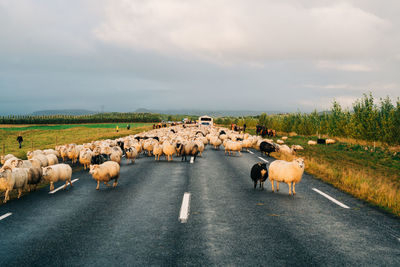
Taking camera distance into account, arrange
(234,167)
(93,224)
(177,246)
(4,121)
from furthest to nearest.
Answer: (4,121) → (234,167) → (93,224) → (177,246)

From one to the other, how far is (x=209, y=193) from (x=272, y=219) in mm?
3132

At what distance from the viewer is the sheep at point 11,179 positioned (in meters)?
8.83

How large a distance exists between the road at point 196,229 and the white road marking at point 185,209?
5.2 inches

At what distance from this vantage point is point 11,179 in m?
8.97

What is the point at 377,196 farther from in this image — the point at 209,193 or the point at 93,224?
the point at 93,224

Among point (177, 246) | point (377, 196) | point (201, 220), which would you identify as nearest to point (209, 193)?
point (201, 220)

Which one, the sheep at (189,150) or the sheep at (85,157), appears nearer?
the sheep at (85,157)

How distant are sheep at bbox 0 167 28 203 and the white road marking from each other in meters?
5.72

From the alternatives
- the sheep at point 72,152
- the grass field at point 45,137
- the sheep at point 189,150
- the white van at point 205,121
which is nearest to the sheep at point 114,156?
the sheep at point 72,152

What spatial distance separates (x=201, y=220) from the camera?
703 centimetres

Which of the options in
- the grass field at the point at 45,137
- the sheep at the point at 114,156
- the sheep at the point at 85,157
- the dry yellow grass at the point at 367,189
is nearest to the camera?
the dry yellow grass at the point at 367,189

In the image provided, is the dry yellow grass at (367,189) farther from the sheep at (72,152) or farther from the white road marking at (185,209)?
the sheep at (72,152)

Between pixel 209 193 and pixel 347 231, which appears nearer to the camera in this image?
pixel 347 231

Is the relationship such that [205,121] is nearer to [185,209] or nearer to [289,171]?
[289,171]
